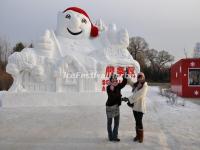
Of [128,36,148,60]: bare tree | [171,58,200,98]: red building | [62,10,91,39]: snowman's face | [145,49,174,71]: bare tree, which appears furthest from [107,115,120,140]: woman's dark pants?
[145,49,174,71]: bare tree

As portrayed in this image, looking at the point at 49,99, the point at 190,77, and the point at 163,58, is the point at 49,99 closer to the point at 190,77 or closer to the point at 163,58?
the point at 190,77

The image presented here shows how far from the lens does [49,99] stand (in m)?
13.3

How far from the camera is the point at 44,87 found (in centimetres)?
1359

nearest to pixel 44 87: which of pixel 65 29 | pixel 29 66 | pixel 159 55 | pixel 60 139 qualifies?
pixel 29 66

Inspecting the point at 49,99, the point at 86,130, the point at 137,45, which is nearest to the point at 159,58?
the point at 137,45

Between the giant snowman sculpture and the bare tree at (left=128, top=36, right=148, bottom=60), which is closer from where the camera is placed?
the giant snowman sculpture

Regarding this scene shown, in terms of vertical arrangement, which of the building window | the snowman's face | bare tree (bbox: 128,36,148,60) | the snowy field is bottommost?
the snowy field

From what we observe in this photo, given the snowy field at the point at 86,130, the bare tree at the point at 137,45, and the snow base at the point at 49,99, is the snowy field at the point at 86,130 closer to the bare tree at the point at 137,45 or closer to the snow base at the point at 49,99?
the snow base at the point at 49,99

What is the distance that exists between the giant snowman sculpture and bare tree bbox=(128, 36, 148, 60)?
33.6 meters

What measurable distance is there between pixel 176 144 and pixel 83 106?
23.1 feet

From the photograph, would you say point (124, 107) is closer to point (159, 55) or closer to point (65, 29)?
point (65, 29)

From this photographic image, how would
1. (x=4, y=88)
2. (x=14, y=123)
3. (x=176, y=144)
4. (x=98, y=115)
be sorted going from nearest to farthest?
(x=176, y=144) < (x=14, y=123) < (x=98, y=115) < (x=4, y=88)

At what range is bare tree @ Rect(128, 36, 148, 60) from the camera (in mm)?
48438

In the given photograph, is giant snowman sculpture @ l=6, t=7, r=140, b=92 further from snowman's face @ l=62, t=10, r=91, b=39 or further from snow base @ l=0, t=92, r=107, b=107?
snow base @ l=0, t=92, r=107, b=107
